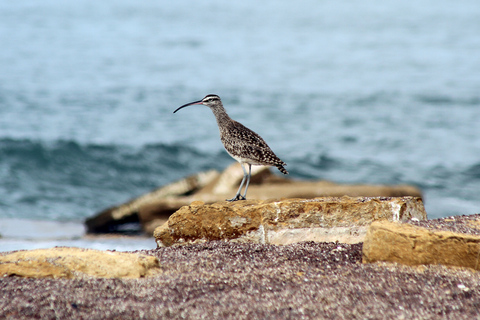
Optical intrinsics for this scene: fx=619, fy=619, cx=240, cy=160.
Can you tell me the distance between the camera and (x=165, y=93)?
30.7 m

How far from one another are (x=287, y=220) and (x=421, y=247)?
1714mm

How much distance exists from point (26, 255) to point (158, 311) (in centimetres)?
179

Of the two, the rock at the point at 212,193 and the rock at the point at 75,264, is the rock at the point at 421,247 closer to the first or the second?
the rock at the point at 75,264

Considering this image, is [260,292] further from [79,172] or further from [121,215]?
[79,172]

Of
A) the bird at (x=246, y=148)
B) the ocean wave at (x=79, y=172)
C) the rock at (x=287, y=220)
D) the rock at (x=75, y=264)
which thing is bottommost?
the ocean wave at (x=79, y=172)

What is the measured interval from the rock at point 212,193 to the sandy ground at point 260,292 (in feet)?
21.5

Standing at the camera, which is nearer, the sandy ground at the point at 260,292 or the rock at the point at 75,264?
the sandy ground at the point at 260,292

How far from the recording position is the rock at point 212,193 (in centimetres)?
1271

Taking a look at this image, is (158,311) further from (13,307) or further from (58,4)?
(58,4)

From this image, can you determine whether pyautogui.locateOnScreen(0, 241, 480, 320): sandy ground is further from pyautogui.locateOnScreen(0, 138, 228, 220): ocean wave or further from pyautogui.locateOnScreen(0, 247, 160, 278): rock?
pyautogui.locateOnScreen(0, 138, 228, 220): ocean wave

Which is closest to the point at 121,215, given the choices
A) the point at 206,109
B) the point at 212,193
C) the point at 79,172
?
the point at 212,193

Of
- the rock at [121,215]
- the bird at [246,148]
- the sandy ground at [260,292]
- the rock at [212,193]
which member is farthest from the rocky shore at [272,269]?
the rock at [121,215]

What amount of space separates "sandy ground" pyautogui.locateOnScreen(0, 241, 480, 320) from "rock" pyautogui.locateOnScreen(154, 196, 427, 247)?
79cm

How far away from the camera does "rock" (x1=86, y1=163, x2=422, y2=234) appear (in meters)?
12.7
